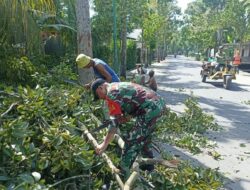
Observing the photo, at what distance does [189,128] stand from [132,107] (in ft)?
14.8

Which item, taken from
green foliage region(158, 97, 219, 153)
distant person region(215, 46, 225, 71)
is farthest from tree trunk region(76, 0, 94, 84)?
distant person region(215, 46, 225, 71)

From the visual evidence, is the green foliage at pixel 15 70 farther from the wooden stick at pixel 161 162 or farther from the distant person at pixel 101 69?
the wooden stick at pixel 161 162

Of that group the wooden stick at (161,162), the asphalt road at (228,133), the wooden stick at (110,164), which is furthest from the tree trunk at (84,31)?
the wooden stick at (161,162)

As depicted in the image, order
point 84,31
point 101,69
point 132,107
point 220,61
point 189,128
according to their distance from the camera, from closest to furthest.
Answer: point 132,107 < point 101,69 < point 189,128 < point 84,31 < point 220,61

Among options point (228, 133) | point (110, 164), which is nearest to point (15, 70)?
point (110, 164)

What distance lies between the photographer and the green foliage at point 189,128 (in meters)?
7.38

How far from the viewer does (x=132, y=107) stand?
4.32 m

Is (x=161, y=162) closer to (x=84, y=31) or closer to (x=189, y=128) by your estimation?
(x=189, y=128)

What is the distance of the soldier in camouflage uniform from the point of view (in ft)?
13.4

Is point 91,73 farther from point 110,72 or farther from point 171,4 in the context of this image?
point 171,4

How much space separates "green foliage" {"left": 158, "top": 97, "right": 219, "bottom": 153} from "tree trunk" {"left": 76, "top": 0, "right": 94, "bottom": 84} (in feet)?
7.57

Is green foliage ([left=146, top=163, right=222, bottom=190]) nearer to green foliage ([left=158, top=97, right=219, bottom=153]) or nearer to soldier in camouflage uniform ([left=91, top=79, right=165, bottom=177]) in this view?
soldier in camouflage uniform ([left=91, top=79, right=165, bottom=177])

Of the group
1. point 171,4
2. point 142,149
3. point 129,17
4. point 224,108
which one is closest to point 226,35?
point 171,4

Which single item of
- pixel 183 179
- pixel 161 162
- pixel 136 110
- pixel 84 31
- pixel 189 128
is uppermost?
pixel 84 31
